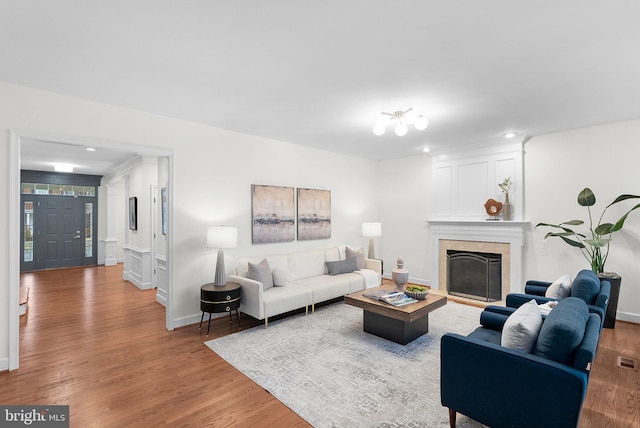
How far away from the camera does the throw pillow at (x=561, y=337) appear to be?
5.65ft

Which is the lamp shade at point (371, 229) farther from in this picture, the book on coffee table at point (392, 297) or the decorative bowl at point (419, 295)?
the decorative bowl at point (419, 295)

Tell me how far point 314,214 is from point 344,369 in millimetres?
3162

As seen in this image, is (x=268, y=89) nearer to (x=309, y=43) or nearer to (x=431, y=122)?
(x=309, y=43)

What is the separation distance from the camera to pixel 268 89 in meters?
3.09

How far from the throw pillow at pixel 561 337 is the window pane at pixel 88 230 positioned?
35.8ft

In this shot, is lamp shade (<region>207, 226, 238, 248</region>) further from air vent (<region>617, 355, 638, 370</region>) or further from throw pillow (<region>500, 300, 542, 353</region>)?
air vent (<region>617, 355, 638, 370</region>)

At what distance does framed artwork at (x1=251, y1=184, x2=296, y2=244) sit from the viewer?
15.8 ft

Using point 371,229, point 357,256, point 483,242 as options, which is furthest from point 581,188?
point 357,256

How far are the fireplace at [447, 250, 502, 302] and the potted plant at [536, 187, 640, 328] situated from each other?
0.98 m

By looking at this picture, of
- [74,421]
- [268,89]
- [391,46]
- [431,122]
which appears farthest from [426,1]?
[74,421]

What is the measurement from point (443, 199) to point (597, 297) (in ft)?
11.0

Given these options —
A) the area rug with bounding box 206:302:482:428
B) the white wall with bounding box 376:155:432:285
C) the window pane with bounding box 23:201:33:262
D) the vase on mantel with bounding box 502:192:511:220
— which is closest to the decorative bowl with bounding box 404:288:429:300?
the area rug with bounding box 206:302:482:428

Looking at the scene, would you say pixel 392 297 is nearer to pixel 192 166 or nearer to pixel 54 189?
pixel 192 166

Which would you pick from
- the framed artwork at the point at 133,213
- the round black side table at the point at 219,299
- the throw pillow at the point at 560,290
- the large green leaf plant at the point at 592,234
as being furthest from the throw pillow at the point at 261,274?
the large green leaf plant at the point at 592,234
